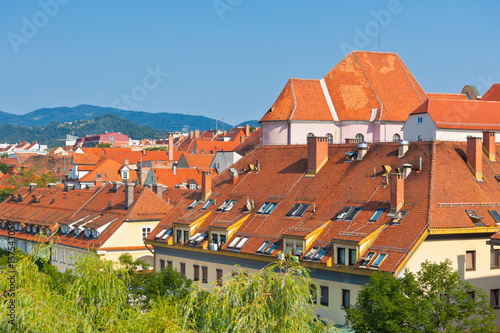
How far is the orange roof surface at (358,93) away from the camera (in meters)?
81.3

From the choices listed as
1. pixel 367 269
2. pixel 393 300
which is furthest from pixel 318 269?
pixel 393 300

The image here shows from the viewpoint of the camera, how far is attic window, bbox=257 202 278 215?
55269mm

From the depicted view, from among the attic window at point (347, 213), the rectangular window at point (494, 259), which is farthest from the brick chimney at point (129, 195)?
the rectangular window at point (494, 259)

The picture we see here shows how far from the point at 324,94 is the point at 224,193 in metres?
25.4

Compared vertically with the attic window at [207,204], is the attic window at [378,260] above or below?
below

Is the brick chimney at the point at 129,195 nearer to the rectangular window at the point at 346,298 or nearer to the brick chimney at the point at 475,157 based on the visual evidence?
the rectangular window at the point at 346,298

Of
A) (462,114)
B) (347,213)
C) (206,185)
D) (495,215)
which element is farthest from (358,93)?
(495,215)

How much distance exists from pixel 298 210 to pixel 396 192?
914cm

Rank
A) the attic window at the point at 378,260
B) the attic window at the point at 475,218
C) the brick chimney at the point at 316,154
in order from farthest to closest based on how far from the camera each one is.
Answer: the brick chimney at the point at 316,154
the attic window at the point at 475,218
the attic window at the point at 378,260

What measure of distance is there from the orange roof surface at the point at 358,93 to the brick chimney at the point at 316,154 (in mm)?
22738

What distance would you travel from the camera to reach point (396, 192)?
4581cm

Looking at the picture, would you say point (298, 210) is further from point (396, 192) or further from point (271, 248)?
point (396, 192)

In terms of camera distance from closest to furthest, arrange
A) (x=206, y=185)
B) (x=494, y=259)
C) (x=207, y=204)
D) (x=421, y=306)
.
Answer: (x=421, y=306) → (x=494, y=259) → (x=207, y=204) → (x=206, y=185)

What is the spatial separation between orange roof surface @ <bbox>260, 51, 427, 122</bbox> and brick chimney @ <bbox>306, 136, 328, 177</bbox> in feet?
74.6
